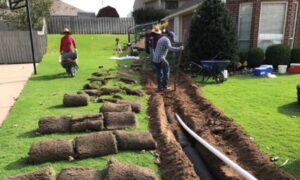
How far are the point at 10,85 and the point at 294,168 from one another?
31.1 ft

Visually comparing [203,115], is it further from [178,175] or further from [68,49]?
[68,49]

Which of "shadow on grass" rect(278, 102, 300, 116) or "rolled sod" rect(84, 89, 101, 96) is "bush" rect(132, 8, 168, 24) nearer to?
"rolled sod" rect(84, 89, 101, 96)

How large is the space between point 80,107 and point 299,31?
35.9 ft

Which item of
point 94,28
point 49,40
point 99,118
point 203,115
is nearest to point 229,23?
point 203,115

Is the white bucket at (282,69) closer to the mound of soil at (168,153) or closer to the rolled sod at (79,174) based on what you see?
the mound of soil at (168,153)

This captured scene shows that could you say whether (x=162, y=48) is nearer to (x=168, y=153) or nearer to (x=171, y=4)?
(x=168, y=153)

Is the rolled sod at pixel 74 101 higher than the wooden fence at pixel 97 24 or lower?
lower

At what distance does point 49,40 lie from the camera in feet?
88.8

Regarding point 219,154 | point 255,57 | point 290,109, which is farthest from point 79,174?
point 255,57


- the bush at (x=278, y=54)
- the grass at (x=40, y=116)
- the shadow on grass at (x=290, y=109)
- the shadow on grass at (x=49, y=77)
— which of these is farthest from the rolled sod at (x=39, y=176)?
the bush at (x=278, y=54)

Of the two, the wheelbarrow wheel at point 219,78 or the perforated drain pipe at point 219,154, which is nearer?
the perforated drain pipe at point 219,154

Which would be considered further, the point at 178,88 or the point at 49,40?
the point at 49,40

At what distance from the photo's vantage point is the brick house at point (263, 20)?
1287 cm

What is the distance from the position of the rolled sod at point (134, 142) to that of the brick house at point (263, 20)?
847 centimetres
